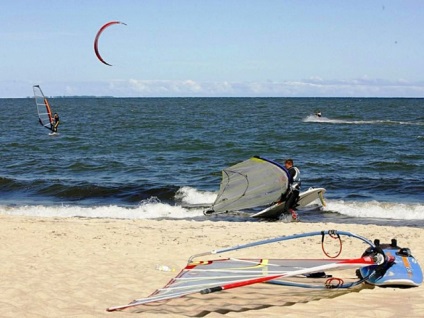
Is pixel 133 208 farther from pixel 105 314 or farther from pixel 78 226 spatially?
pixel 105 314

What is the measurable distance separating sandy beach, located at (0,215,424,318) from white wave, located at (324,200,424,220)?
9.04 feet

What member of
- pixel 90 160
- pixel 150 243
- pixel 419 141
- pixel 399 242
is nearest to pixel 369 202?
pixel 399 242

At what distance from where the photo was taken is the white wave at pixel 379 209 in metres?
14.5

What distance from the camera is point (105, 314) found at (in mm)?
6227

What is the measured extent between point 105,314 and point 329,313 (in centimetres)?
238

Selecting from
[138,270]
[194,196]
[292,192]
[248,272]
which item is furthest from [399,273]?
[194,196]

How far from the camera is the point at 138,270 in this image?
8.29m

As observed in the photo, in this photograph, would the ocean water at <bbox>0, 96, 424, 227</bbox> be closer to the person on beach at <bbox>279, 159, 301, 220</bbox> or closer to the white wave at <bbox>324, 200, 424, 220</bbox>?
the white wave at <bbox>324, 200, 424, 220</bbox>

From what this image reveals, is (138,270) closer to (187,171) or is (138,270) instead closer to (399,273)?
(399,273)

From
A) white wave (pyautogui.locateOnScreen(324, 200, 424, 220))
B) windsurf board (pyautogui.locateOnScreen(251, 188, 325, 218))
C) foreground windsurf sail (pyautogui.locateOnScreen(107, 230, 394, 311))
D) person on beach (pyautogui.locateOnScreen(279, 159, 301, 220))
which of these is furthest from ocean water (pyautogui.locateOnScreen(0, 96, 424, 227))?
foreground windsurf sail (pyautogui.locateOnScreen(107, 230, 394, 311))

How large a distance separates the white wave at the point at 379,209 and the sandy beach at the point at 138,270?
276 cm

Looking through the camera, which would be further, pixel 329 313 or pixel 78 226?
pixel 78 226

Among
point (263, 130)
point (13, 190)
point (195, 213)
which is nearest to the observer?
point (195, 213)

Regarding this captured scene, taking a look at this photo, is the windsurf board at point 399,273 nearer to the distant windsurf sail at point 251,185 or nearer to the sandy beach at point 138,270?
the sandy beach at point 138,270
